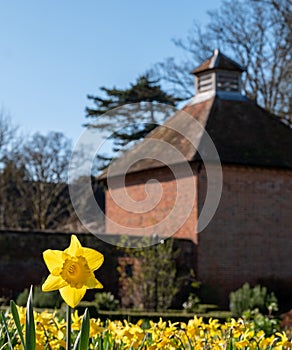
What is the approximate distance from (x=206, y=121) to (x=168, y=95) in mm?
11644

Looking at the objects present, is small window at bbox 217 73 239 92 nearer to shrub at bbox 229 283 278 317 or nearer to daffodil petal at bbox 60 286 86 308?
shrub at bbox 229 283 278 317

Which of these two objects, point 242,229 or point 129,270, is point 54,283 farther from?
point 242,229

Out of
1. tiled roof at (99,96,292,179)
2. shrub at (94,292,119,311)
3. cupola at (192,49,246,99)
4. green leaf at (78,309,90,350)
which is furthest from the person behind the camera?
cupola at (192,49,246,99)

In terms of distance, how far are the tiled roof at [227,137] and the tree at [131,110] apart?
258cm

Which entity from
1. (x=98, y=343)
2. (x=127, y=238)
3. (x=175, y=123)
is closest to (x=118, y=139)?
(x=175, y=123)

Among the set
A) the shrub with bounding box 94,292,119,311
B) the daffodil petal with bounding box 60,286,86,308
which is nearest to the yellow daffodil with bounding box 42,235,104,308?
the daffodil petal with bounding box 60,286,86,308

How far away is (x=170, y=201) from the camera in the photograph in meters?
20.3

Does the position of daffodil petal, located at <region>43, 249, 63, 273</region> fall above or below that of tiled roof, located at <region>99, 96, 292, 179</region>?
below

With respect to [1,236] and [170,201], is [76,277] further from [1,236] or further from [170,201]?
[170,201]

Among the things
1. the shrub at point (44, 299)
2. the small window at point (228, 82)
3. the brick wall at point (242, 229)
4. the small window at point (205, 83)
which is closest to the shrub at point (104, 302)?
the shrub at point (44, 299)

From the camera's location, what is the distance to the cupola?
2248 cm

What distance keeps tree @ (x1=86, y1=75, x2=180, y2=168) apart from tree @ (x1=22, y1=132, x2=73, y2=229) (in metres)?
1.99

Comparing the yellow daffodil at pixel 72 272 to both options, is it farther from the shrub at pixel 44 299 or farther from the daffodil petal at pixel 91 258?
the shrub at pixel 44 299

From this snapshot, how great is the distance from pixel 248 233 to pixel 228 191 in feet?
4.29
